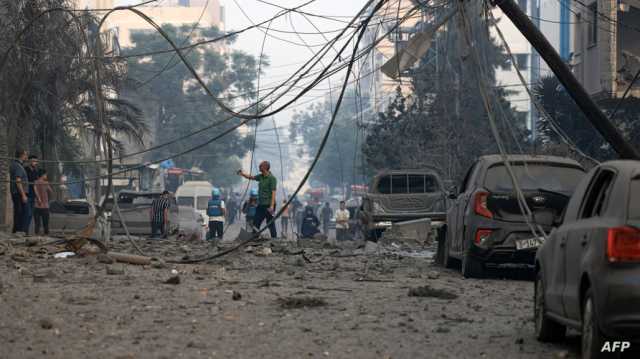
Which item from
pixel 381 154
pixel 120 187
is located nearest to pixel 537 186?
pixel 381 154

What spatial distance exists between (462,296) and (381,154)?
105 feet

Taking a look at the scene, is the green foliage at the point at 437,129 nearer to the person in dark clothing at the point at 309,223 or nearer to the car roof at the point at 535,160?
the person in dark clothing at the point at 309,223

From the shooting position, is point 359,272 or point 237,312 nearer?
point 237,312

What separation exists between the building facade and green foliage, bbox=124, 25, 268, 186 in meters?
47.5

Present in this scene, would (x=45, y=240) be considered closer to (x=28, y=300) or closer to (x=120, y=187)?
(x=28, y=300)

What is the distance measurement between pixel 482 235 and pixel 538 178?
1062 millimetres

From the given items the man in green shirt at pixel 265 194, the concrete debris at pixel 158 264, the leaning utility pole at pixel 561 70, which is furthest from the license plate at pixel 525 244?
the man in green shirt at pixel 265 194

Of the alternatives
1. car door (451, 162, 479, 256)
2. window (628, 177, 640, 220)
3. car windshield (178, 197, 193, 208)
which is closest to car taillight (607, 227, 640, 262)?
window (628, 177, 640, 220)

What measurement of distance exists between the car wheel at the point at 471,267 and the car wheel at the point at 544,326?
18.9 ft

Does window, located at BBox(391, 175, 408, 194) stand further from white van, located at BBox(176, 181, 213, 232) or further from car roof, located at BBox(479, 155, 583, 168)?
white van, located at BBox(176, 181, 213, 232)

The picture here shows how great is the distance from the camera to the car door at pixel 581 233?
754cm

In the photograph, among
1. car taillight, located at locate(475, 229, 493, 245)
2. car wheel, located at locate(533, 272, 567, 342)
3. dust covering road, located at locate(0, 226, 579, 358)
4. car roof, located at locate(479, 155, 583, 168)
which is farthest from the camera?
car roof, located at locate(479, 155, 583, 168)

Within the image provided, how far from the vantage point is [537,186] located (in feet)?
48.5

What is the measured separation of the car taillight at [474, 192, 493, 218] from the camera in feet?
48.5
